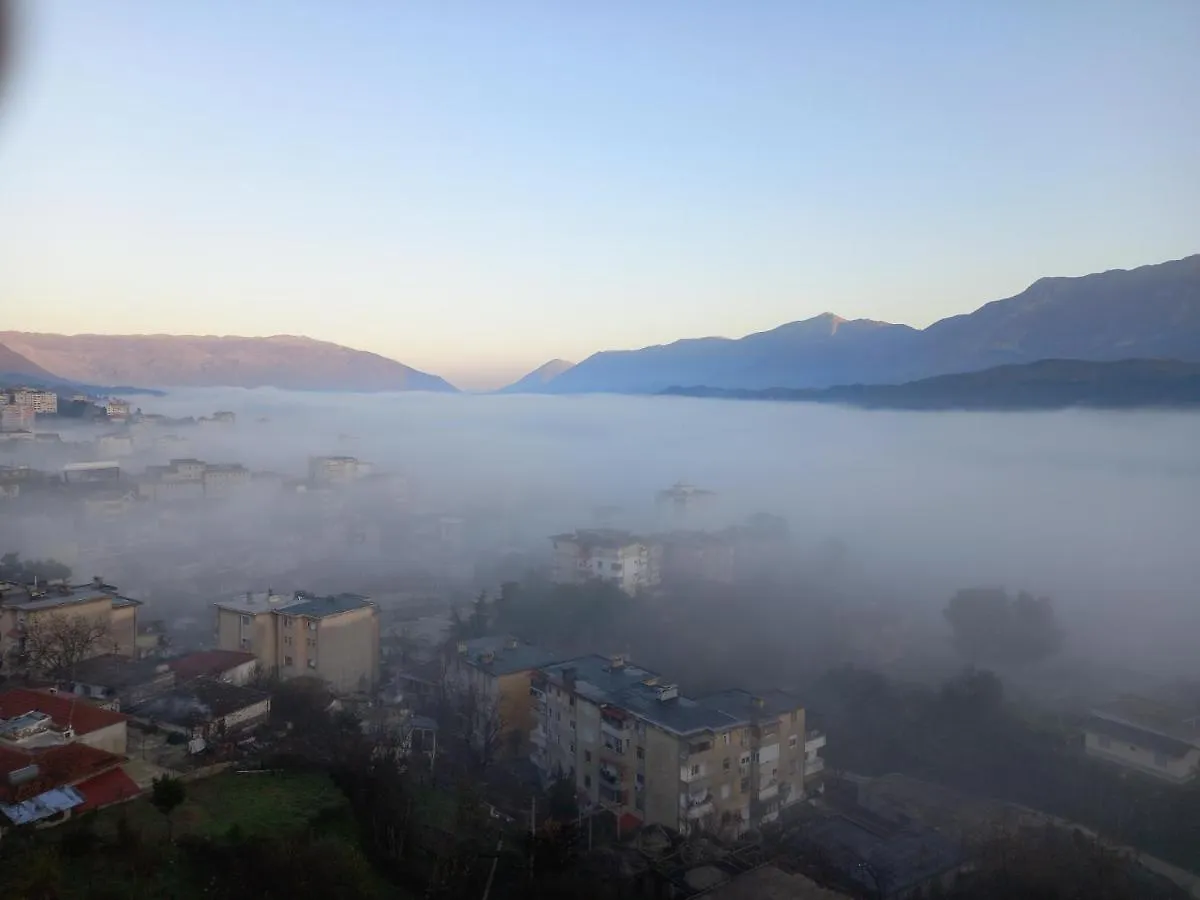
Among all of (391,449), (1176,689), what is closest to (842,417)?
(391,449)

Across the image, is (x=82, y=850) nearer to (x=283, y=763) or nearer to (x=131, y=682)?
(x=283, y=763)

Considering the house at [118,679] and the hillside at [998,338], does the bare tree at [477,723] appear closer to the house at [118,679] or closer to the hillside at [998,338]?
the house at [118,679]

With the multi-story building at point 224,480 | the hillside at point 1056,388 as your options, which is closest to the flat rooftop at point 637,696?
the multi-story building at point 224,480

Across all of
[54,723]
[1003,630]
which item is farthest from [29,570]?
[1003,630]

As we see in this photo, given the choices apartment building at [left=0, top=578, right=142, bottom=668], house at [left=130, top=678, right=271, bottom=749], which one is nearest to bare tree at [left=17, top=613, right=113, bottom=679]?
apartment building at [left=0, top=578, right=142, bottom=668]

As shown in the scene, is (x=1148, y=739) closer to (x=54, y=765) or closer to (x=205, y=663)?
(x=205, y=663)

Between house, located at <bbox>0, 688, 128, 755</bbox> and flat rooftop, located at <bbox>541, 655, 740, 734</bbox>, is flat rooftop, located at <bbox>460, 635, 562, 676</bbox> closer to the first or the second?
flat rooftop, located at <bbox>541, 655, 740, 734</bbox>
